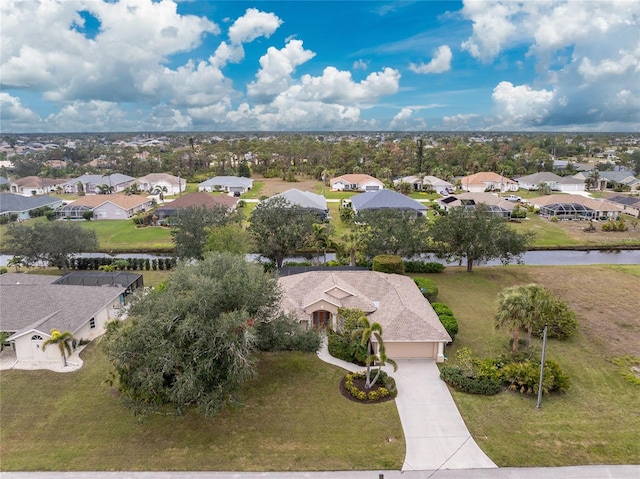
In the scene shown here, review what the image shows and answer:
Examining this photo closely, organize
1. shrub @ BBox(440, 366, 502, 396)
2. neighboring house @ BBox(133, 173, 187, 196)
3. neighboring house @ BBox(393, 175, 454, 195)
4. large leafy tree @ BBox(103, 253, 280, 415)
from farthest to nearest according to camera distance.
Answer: neighboring house @ BBox(393, 175, 454, 195), neighboring house @ BBox(133, 173, 187, 196), shrub @ BBox(440, 366, 502, 396), large leafy tree @ BBox(103, 253, 280, 415)

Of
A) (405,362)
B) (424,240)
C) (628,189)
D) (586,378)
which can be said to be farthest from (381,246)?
(628,189)

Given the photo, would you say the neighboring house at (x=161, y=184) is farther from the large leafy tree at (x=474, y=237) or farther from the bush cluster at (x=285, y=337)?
the bush cluster at (x=285, y=337)

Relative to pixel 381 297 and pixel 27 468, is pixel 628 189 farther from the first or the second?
pixel 27 468

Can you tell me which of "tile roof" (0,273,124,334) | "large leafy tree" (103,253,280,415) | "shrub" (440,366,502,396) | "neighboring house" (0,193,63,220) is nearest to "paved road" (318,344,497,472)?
"shrub" (440,366,502,396)

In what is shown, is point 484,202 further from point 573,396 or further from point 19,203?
point 19,203

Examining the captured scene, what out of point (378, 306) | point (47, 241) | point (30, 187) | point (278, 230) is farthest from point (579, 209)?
point (30, 187)

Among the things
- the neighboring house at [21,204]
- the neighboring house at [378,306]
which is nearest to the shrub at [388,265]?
the neighboring house at [378,306]

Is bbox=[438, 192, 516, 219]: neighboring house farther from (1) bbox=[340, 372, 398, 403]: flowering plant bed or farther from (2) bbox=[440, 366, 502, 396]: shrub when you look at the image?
(1) bbox=[340, 372, 398, 403]: flowering plant bed
